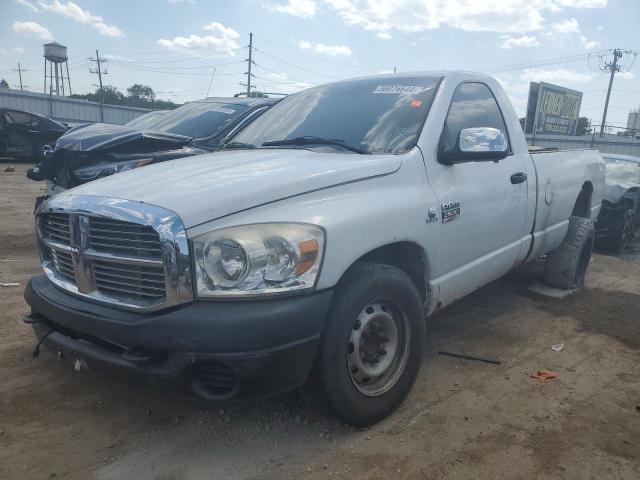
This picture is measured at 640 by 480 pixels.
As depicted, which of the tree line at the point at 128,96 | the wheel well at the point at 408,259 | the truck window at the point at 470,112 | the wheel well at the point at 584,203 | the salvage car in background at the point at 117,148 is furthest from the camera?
the tree line at the point at 128,96

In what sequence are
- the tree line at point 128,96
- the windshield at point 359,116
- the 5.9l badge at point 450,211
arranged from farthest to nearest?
the tree line at point 128,96 < the windshield at point 359,116 < the 5.9l badge at point 450,211

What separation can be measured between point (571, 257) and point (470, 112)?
7.78ft

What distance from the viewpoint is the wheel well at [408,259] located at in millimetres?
2938

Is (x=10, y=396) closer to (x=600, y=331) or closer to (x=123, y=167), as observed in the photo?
(x=123, y=167)

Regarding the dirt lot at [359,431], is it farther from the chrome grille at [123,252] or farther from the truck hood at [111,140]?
the truck hood at [111,140]

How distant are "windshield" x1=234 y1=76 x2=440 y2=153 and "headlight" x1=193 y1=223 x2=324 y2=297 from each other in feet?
3.67

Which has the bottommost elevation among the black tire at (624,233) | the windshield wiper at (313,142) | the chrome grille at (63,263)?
the black tire at (624,233)

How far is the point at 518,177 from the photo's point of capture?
4031mm

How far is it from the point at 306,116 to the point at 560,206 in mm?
2634

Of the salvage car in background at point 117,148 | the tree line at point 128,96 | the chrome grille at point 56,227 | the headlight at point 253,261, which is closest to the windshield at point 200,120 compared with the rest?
the salvage car in background at point 117,148

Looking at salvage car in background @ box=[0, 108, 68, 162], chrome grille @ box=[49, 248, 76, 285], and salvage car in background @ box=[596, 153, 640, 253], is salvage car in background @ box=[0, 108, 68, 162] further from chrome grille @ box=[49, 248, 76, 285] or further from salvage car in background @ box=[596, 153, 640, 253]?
salvage car in background @ box=[596, 153, 640, 253]

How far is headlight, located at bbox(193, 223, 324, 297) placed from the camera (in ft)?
7.44

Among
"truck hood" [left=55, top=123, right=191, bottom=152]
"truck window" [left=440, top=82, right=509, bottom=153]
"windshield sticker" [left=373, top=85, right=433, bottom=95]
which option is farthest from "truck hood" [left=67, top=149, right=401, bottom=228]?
"truck hood" [left=55, top=123, right=191, bottom=152]

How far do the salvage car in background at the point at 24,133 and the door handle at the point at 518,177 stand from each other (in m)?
14.4
